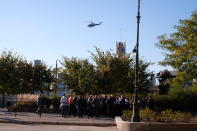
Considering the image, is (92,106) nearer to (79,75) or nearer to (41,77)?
(79,75)

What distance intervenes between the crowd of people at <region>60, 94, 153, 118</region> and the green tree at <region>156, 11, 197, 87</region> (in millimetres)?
4982

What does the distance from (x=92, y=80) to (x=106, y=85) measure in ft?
7.44

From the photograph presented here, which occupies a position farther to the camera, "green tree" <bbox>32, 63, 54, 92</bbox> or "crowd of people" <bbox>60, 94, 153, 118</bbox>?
"green tree" <bbox>32, 63, 54, 92</bbox>

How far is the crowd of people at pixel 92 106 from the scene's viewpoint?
31906 mm

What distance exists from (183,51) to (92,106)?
373 inches

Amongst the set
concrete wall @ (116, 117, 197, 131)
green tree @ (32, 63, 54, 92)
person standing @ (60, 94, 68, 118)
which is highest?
green tree @ (32, 63, 54, 92)

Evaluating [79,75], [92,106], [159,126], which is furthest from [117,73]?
[159,126]

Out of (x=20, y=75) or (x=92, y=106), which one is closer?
(x=92, y=106)

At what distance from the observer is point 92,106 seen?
106 ft

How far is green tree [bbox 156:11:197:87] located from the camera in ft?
121

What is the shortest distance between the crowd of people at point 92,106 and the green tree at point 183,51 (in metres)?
4.98

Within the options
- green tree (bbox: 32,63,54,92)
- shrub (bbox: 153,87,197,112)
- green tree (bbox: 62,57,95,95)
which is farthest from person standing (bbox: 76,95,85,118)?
green tree (bbox: 32,63,54,92)

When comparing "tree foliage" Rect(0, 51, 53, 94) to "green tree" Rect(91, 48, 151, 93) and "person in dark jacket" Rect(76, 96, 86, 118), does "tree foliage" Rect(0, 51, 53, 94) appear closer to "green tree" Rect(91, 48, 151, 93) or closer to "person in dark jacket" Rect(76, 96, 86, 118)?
"green tree" Rect(91, 48, 151, 93)

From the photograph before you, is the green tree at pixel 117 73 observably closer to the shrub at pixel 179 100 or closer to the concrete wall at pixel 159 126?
the shrub at pixel 179 100
